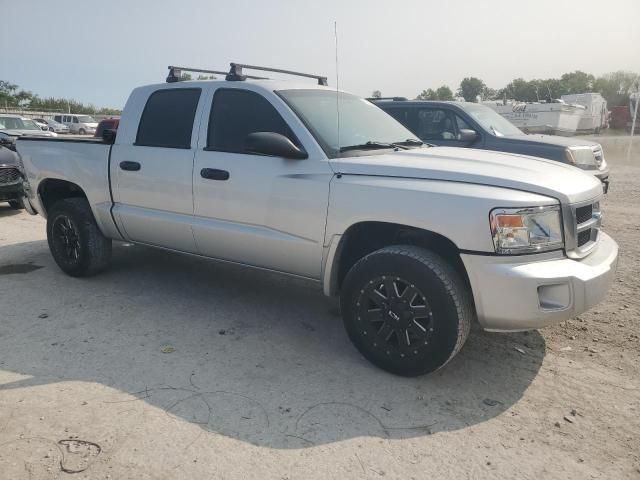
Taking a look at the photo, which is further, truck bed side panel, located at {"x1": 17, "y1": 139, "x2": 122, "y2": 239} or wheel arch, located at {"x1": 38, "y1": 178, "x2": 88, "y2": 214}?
wheel arch, located at {"x1": 38, "y1": 178, "x2": 88, "y2": 214}

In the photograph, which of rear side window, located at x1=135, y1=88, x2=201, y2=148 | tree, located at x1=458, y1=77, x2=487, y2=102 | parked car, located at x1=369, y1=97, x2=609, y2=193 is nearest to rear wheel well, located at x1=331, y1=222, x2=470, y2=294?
rear side window, located at x1=135, y1=88, x2=201, y2=148

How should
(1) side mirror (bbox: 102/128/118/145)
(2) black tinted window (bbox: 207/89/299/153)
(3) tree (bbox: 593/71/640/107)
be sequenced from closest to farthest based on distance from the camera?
(2) black tinted window (bbox: 207/89/299/153), (1) side mirror (bbox: 102/128/118/145), (3) tree (bbox: 593/71/640/107)

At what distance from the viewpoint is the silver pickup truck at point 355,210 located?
296 cm

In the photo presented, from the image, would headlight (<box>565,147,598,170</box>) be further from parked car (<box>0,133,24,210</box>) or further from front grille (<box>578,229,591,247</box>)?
parked car (<box>0,133,24,210</box>)

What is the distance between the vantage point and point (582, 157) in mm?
8141

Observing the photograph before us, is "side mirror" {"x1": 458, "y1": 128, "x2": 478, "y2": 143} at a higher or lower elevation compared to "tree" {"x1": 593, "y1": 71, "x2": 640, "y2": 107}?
lower

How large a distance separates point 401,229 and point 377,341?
0.73 meters

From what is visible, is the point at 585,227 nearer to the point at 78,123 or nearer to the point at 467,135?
the point at 467,135

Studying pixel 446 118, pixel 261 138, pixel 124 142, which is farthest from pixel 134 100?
pixel 446 118

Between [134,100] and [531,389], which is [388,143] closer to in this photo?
[531,389]

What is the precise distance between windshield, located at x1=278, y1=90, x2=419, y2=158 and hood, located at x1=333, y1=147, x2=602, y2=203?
Answer: 0.85 feet

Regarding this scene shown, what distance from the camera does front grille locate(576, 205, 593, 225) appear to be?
3.17 m

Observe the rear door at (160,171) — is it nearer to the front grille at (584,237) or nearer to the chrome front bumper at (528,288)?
the chrome front bumper at (528,288)

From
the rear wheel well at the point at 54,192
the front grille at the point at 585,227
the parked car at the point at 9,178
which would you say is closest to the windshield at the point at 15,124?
the parked car at the point at 9,178
